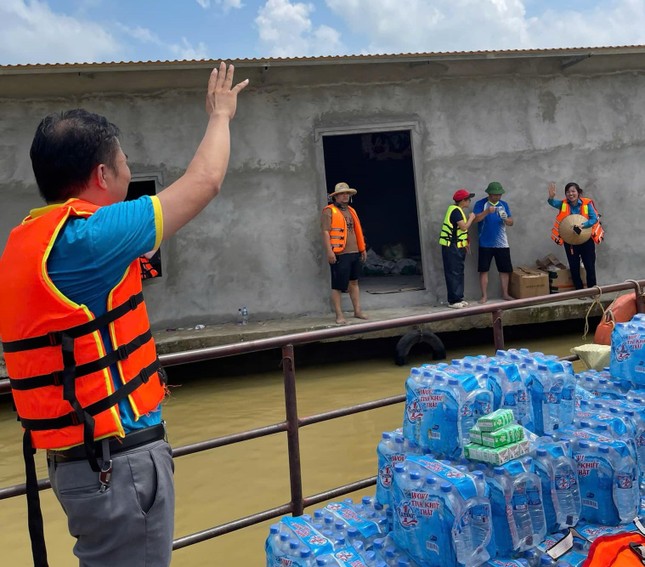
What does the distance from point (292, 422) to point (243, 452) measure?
3240 mm

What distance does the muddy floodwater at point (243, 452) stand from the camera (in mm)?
4883

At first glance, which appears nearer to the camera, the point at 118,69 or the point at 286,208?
the point at 118,69

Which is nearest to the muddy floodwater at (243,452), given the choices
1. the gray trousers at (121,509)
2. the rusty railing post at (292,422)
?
→ the rusty railing post at (292,422)

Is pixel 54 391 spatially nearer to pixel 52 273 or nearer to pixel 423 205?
pixel 52 273

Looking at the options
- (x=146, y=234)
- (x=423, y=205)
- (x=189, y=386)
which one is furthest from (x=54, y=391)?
(x=423, y=205)

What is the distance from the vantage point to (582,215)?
10398 millimetres

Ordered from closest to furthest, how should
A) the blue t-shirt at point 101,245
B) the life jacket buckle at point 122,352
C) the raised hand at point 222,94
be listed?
1. the blue t-shirt at point 101,245
2. the life jacket buckle at point 122,352
3. the raised hand at point 222,94

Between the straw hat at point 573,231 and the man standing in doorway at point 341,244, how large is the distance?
3.17 metres

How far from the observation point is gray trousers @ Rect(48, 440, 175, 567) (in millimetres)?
1853

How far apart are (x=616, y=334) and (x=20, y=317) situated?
11.0 ft

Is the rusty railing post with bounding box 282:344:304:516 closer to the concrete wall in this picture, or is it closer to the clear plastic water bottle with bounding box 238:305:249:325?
the clear plastic water bottle with bounding box 238:305:249:325

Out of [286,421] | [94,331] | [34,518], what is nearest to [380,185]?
[286,421]

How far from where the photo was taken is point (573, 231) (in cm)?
1024

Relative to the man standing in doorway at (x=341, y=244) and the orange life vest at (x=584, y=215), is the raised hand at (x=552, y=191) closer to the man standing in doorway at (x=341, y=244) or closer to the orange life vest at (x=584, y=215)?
the orange life vest at (x=584, y=215)
